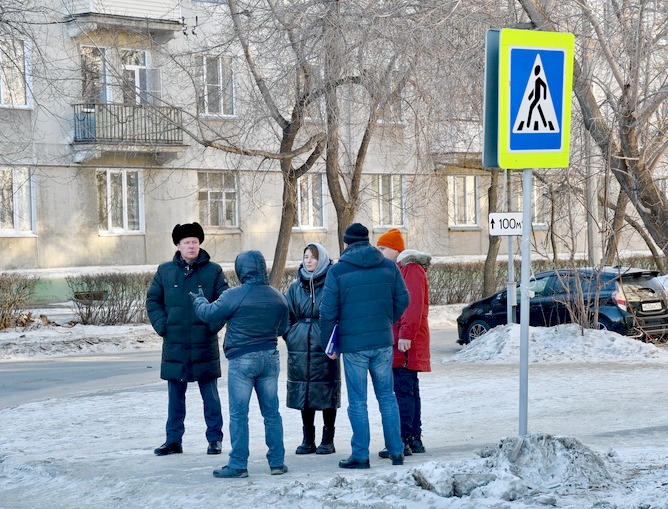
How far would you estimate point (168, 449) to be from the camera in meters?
9.06

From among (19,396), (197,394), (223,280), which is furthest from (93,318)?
(223,280)

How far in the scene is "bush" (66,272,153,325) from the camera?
22.7m

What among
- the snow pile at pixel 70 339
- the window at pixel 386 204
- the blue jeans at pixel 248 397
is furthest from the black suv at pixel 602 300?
the window at pixel 386 204

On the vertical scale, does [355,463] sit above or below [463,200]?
below

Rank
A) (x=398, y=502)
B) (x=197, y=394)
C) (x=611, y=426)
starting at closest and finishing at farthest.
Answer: (x=398, y=502) < (x=611, y=426) < (x=197, y=394)

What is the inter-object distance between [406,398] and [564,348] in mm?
8004

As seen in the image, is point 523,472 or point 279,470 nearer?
point 523,472

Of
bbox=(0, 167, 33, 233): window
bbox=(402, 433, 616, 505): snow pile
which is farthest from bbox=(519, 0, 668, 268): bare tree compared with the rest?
bbox=(0, 167, 33, 233): window

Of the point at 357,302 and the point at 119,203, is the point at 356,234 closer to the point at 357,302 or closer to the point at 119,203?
the point at 357,302

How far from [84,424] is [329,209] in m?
25.4

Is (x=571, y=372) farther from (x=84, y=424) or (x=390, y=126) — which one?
(x=390, y=126)

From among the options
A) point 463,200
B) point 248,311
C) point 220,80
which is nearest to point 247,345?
point 248,311

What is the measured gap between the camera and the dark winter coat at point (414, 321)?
876 centimetres

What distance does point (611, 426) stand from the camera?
33.5 ft
